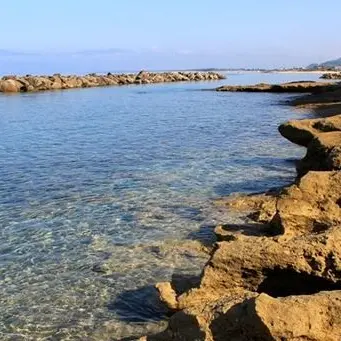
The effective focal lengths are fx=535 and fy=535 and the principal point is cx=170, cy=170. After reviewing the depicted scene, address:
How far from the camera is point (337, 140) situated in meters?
15.1

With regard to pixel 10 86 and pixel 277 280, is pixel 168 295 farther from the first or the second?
pixel 10 86

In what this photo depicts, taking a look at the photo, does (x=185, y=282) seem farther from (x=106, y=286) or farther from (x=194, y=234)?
(x=194, y=234)

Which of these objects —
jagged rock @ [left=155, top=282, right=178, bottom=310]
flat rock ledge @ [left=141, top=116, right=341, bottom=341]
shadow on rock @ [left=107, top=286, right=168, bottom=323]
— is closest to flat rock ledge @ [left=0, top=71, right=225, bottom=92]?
flat rock ledge @ [left=141, top=116, right=341, bottom=341]

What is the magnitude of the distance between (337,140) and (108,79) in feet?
312

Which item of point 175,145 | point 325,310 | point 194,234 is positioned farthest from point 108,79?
point 325,310

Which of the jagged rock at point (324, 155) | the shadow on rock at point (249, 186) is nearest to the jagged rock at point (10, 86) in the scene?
the shadow on rock at point (249, 186)

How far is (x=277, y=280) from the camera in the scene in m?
7.50

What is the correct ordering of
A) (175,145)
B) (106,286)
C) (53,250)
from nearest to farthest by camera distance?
(106,286) < (53,250) < (175,145)

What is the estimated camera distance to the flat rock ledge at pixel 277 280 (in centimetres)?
535

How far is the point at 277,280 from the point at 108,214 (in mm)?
7438

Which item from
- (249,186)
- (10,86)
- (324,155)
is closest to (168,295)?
(324,155)

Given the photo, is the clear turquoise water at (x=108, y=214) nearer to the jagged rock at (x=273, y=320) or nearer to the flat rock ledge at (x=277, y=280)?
the flat rock ledge at (x=277, y=280)

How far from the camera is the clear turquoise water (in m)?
8.84

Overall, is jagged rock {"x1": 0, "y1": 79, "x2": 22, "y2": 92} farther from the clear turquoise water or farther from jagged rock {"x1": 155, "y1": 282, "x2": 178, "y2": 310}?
jagged rock {"x1": 155, "y1": 282, "x2": 178, "y2": 310}
